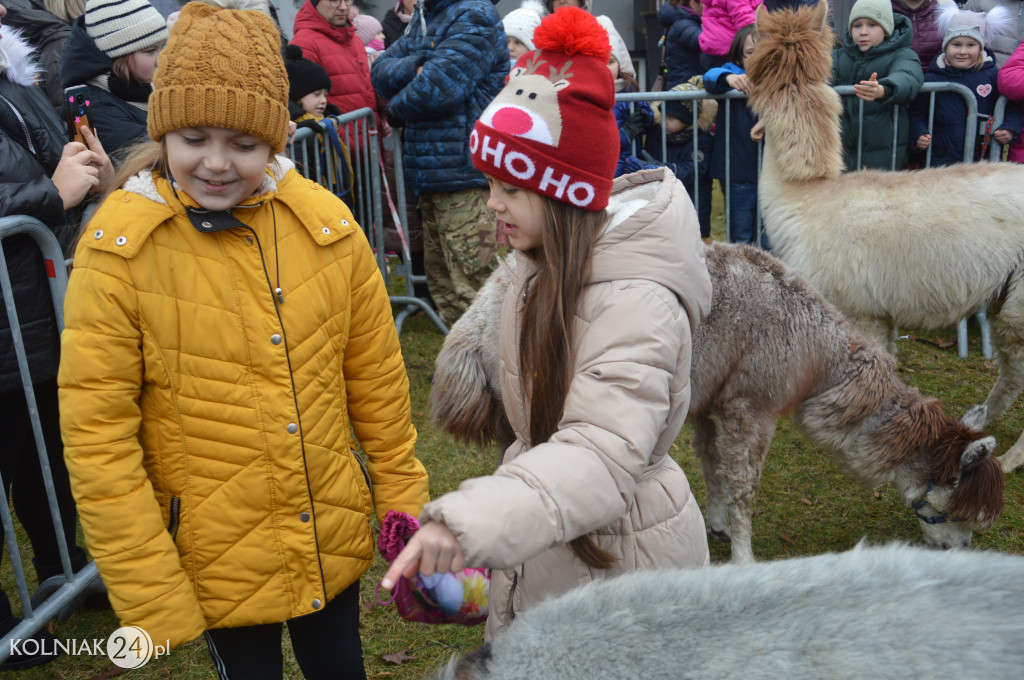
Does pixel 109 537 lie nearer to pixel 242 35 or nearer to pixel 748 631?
pixel 242 35

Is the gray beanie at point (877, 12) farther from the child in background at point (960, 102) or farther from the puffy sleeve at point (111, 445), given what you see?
the puffy sleeve at point (111, 445)

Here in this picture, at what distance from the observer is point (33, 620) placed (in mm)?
2961

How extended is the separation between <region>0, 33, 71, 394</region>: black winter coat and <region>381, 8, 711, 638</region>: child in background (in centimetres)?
184

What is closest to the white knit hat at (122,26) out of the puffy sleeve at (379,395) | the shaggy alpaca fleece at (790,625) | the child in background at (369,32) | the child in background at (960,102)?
the puffy sleeve at (379,395)

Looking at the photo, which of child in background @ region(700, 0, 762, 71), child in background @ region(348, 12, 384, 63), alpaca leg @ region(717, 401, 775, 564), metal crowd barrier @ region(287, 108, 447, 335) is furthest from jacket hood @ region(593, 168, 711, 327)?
child in background @ region(348, 12, 384, 63)

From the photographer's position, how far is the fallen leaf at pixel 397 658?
3.23m

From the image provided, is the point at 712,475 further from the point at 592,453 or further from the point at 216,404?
the point at 592,453

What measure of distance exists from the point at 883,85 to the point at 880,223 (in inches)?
75.7

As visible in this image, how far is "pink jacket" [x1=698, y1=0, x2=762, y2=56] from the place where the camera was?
6.80 m

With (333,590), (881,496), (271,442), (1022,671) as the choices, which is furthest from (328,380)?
(881,496)

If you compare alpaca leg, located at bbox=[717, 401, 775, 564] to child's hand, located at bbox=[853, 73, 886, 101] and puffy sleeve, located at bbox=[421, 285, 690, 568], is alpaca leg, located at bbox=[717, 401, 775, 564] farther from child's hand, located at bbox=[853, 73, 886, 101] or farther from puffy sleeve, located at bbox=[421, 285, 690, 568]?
child's hand, located at bbox=[853, 73, 886, 101]

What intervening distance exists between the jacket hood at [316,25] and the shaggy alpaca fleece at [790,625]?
6340mm

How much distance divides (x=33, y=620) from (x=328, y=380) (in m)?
1.76

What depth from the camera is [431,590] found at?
1.80m
